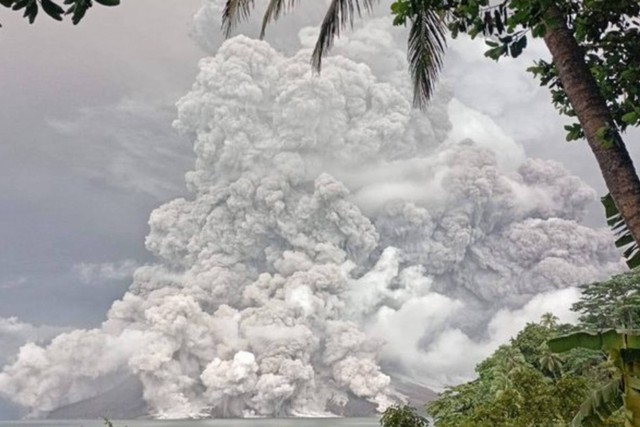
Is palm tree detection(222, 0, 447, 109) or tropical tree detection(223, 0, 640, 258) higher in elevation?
palm tree detection(222, 0, 447, 109)

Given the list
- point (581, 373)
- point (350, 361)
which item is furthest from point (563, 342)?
point (350, 361)

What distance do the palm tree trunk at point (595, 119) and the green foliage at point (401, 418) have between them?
16.5 meters

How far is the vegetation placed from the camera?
188 inches

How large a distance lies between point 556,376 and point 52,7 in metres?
27.2

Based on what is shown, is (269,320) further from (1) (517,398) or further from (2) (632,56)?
(2) (632,56)

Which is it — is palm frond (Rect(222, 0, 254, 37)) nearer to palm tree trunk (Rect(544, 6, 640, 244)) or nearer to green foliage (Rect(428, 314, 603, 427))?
palm tree trunk (Rect(544, 6, 640, 244))

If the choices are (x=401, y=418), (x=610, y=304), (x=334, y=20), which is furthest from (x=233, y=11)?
(x=610, y=304)

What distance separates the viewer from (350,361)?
13575 centimetres

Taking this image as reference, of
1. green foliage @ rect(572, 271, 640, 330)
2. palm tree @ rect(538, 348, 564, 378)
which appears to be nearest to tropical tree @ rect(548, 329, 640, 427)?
palm tree @ rect(538, 348, 564, 378)

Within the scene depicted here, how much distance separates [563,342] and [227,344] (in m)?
125

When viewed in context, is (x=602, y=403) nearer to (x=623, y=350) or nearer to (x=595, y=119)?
(x=623, y=350)

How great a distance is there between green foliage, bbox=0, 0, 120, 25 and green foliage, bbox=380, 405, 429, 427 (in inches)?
735

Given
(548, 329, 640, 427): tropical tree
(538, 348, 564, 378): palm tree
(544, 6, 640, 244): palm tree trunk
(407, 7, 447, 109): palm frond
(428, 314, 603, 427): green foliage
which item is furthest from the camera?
(538, 348, 564, 378): palm tree

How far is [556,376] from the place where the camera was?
2658 cm
